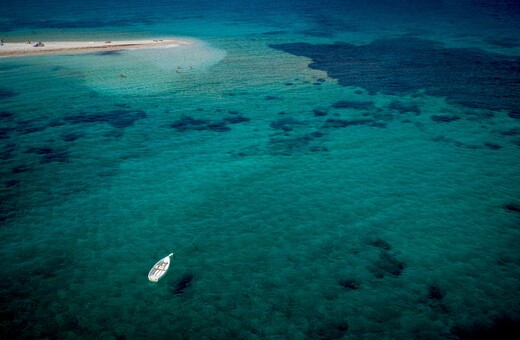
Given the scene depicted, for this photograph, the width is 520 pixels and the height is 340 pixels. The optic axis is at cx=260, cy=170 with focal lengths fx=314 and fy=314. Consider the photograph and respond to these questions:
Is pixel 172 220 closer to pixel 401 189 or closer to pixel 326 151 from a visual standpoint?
pixel 326 151

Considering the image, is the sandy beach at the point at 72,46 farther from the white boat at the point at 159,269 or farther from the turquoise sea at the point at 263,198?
the white boat at the point at 159,269

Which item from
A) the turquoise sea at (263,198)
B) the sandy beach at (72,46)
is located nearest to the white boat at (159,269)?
the turquoise sea at (263,198)

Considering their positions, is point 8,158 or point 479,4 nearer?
point 8,158

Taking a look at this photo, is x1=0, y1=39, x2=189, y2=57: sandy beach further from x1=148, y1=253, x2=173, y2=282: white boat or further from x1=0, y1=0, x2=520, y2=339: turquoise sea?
x1=148, y1=253, x2=173, y2=282: white boat

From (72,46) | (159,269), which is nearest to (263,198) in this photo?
(159,269)

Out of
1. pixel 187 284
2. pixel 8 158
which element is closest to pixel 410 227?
pixel 187 284

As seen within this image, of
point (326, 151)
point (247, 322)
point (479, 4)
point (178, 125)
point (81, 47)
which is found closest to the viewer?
point (247, 322)

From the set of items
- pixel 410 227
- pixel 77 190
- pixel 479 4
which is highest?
pixel 479 4
